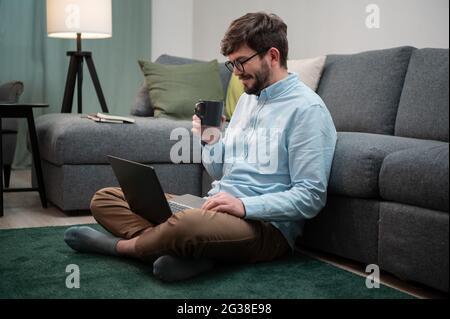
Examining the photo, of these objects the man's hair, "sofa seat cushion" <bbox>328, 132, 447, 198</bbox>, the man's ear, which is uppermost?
the man's hair

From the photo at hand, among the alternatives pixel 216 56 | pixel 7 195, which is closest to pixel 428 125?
pixel 7 195

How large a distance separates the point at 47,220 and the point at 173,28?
2.83 metres

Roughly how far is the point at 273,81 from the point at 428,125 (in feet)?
1.85

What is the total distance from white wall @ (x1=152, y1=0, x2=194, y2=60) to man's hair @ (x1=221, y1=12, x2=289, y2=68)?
330 centimetres

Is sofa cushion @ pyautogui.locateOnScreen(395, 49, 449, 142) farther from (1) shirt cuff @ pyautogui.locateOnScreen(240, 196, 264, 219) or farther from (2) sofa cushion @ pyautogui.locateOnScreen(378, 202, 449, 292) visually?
(1) shirt cuff @ pyautogui.locateOnScreen(240, 196, 264, 219)

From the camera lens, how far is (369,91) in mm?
2453

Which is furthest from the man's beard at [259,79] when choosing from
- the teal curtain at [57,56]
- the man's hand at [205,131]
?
the teal curtain at [57,56]

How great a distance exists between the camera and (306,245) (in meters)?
2.14

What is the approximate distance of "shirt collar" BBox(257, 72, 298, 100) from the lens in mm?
1937

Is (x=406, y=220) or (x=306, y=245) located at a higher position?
(x=406, y=220)

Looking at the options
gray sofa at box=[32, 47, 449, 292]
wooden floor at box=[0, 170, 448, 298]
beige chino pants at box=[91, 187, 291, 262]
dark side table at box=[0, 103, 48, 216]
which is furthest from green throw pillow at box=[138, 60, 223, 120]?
beige chino pants at box=[91, 187, 291, 262]

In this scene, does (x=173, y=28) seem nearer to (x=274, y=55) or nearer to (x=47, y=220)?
(x=47, y=220)

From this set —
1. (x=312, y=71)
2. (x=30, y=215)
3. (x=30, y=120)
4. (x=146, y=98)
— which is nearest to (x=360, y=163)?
(x=312, y=71)
